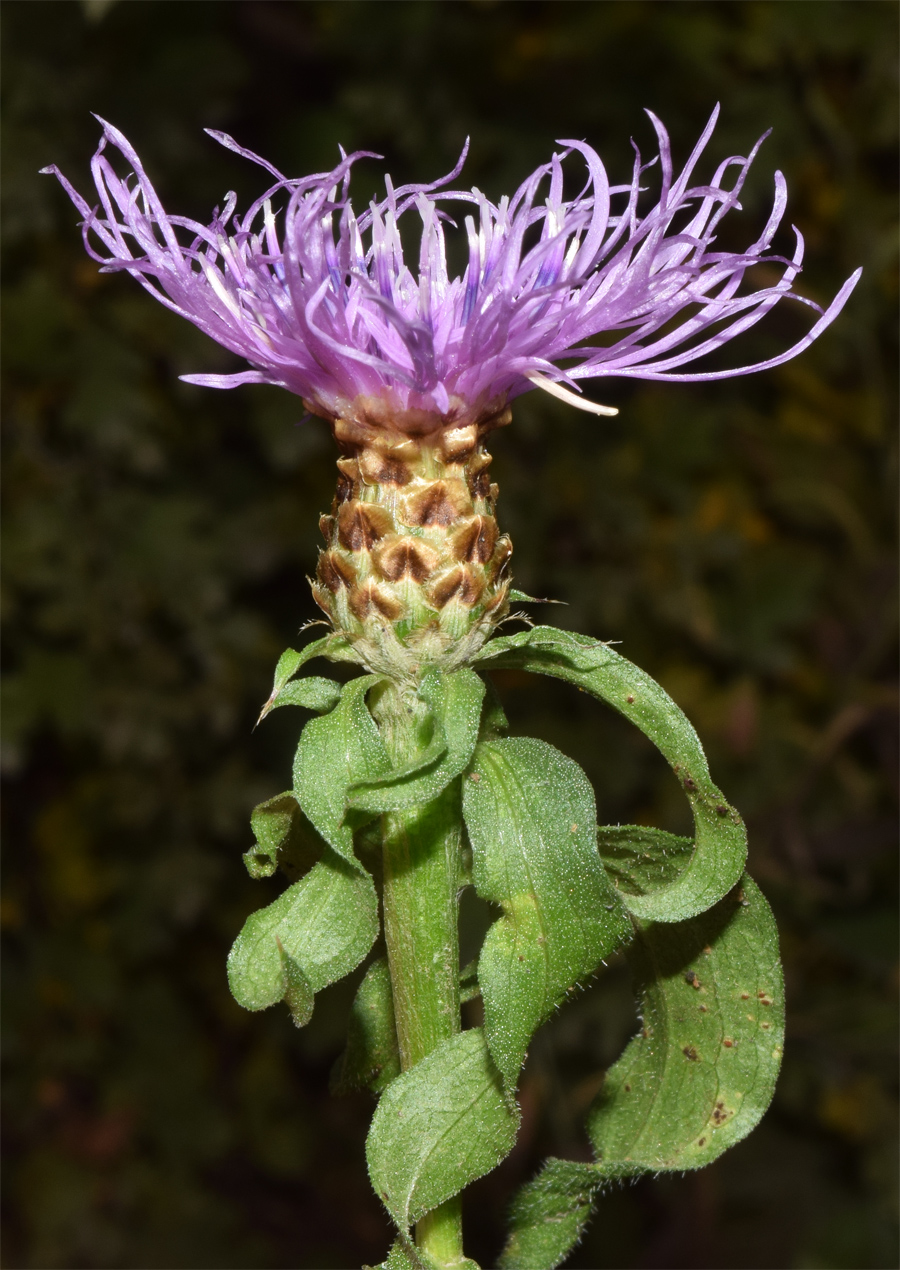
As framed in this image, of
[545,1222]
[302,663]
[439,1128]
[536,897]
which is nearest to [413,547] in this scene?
[302,663]

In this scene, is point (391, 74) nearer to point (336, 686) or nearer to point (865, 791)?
point (865, 791)

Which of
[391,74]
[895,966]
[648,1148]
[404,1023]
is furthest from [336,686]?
[391,74]

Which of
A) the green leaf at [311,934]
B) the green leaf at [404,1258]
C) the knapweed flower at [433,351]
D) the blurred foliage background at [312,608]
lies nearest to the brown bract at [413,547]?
the knapweed flower at [433,351]

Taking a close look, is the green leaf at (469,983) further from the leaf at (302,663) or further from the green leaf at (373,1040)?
the leaf at (302,663)

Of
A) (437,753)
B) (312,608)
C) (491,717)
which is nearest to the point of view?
(437,753)

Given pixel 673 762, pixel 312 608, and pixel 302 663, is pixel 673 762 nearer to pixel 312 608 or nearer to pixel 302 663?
pixel 302 663
